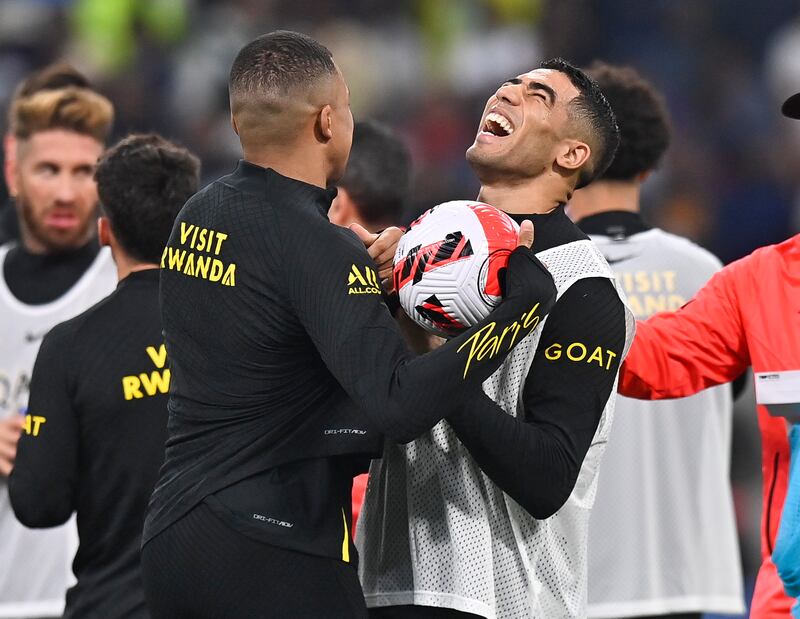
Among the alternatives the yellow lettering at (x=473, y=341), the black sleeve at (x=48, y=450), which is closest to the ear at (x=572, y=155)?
the yellow lettering at (x=473, y=341)

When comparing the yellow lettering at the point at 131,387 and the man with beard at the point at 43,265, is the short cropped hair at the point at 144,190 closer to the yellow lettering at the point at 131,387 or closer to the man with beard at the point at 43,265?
the yellow lettering at the point at 131,387

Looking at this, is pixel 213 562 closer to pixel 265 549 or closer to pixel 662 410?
pixel 265 549

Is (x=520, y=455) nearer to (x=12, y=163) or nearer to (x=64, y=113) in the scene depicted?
(x=64, y=113)

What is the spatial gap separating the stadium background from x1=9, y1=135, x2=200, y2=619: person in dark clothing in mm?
6364

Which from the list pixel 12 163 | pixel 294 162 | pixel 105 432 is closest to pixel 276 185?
pixel 294 162

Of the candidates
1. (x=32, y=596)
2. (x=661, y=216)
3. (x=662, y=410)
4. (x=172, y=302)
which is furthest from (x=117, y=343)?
(x=661, y=216)

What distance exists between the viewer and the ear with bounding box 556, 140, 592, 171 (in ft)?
10.8

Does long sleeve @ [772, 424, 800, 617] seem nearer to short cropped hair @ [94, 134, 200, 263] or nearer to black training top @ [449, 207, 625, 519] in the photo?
black training top @ [449, 207, 625, 519]

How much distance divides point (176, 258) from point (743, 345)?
1.54m

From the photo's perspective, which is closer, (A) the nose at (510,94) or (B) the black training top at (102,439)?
(A) the nose at (510,94)

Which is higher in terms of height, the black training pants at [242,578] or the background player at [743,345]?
the background player at [743,345]

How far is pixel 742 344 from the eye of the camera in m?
3.54

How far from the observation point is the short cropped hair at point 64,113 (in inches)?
205

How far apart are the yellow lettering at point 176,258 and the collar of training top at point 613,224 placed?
204 cm
